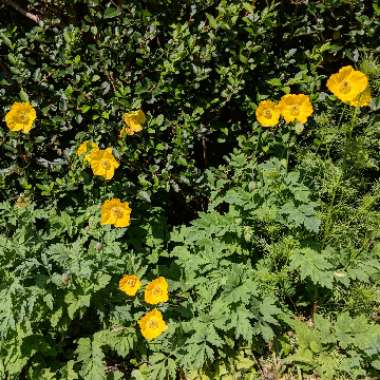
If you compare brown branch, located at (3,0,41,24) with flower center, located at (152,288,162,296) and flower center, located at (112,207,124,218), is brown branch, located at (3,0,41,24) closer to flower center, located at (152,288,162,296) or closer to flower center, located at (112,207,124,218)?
flower center, located at (112,207,124,218)

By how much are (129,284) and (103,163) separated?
2.28 feet

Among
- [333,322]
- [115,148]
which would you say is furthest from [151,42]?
[333,322]

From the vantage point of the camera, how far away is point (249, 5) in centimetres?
280

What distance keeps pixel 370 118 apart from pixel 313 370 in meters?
1.63

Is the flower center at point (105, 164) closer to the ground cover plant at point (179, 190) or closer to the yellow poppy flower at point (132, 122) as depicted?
the ground cover plant at point (179, 190)

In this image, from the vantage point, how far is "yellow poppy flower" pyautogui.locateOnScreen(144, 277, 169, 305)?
9.05 ft

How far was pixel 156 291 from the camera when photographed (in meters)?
2.79

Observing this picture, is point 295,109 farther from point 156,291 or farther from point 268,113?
point 156,291

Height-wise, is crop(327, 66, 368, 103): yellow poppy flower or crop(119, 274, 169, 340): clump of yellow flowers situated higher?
crop(327, 66, 368, 103): yellow poppy flower

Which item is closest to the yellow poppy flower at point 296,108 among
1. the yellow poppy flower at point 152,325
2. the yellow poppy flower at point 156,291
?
the yellow poppy flower at point 156,291

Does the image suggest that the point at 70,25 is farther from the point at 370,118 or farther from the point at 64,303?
the point at 370,118

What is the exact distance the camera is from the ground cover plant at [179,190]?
2.77 m

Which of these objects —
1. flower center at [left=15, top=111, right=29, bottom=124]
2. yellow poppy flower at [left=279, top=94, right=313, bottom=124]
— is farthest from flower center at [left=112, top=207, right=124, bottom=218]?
yellow poppy flower at [left=279, top=94, right=313, bottom=124]

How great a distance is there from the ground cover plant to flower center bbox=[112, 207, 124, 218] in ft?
0.04
